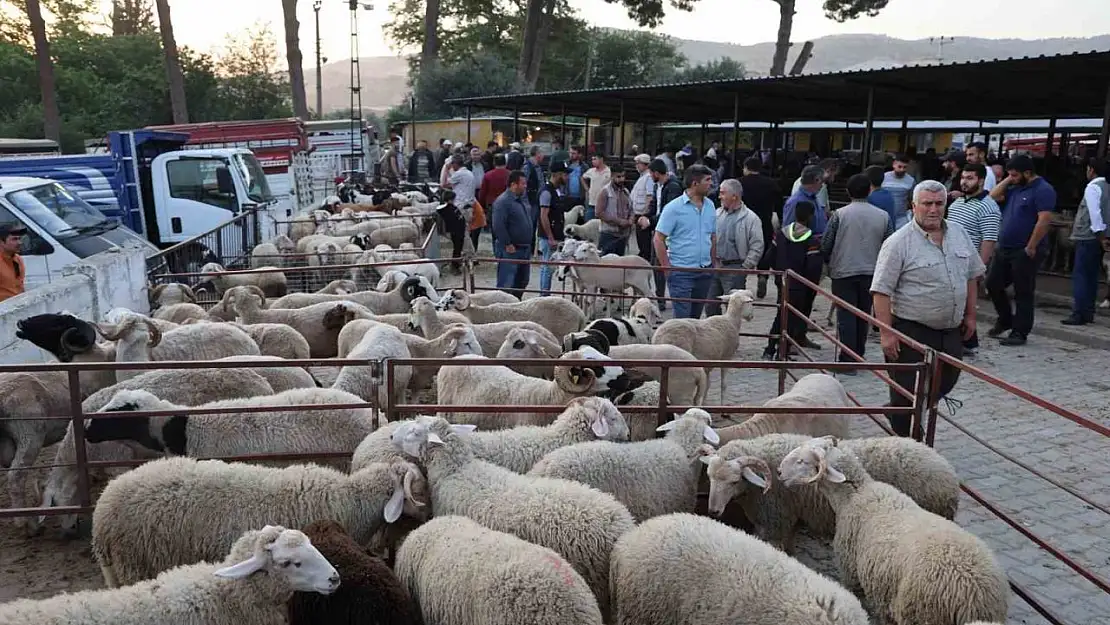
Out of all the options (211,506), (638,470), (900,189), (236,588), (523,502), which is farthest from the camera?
(900,189)

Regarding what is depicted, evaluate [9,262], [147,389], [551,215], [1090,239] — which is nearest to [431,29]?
[551,215]

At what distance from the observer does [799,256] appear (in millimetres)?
8469

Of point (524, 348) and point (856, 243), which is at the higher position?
point (856, 243)

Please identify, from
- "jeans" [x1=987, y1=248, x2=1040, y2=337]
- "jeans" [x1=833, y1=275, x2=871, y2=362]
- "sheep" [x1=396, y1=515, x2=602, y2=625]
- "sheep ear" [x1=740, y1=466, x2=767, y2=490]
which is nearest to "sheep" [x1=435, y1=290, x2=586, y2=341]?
"jeans" [x1=833, y1=275, x2=871, y2=362]

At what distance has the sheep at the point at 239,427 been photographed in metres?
4.34

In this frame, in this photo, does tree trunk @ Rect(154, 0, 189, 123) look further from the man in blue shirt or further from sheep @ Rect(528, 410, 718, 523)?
sheep @ Rect(528, 410, 718, 523)

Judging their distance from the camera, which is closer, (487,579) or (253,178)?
(487,579)

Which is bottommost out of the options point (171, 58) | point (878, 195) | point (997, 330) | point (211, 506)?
point (997, 330)

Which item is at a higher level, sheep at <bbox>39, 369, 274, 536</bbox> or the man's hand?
the man's hand

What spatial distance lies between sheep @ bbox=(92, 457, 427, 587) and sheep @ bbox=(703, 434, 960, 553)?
1537 mm

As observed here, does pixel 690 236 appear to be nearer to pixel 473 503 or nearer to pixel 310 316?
pixel 310 316

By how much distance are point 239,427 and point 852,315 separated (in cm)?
528

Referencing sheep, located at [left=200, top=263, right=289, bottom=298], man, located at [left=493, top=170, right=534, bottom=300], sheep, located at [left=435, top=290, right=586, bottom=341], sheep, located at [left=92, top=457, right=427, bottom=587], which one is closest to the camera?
sheep, located at [left=92, top=457, right=427, bottom=587]

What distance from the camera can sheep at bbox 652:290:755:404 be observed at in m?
7.04
